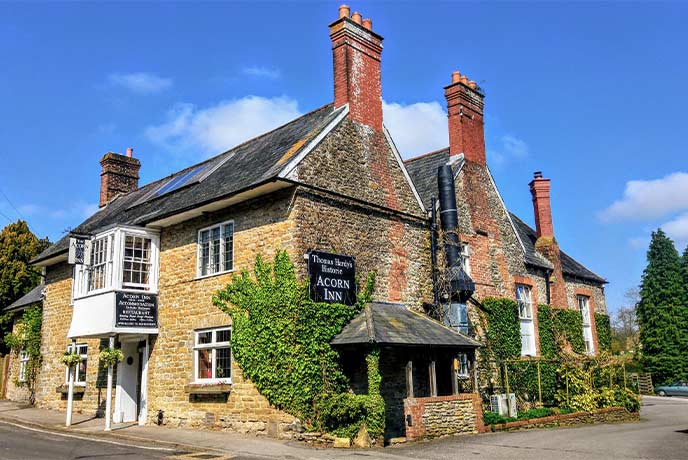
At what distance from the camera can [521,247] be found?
76.1ft

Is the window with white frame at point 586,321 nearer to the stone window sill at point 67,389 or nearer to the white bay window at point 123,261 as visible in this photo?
the white bay window at point 123,261

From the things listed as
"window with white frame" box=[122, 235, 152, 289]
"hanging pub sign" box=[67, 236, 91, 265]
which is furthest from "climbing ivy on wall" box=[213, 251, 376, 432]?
"hanging pub sign" box=[67, 236, 91, 265]

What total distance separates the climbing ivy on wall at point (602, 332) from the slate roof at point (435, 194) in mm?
1687

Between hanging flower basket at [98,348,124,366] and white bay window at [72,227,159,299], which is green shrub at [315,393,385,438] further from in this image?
white bay window at [72,227,159,299]

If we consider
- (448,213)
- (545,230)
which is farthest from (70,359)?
(545,230)

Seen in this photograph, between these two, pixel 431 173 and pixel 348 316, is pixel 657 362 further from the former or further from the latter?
pixel 348 316

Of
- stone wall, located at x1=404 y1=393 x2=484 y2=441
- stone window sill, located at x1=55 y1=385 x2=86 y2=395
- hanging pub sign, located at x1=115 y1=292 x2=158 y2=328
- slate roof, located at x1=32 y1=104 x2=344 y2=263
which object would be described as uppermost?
slate roof, located at x1=32 y1=104 x2=344 y2=263

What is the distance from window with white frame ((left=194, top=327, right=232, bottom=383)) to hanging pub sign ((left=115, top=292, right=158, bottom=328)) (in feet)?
6.98

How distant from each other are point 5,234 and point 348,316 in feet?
94.4

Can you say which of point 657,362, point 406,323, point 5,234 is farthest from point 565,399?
point 5,234

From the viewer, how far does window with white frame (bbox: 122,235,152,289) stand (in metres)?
18.3

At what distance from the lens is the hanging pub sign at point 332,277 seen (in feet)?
49.0

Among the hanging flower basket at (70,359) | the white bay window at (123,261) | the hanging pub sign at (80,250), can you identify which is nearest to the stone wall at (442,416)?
the white bay window at (123,261)

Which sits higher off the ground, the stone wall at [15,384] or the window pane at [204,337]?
the window pane at [204,337]
